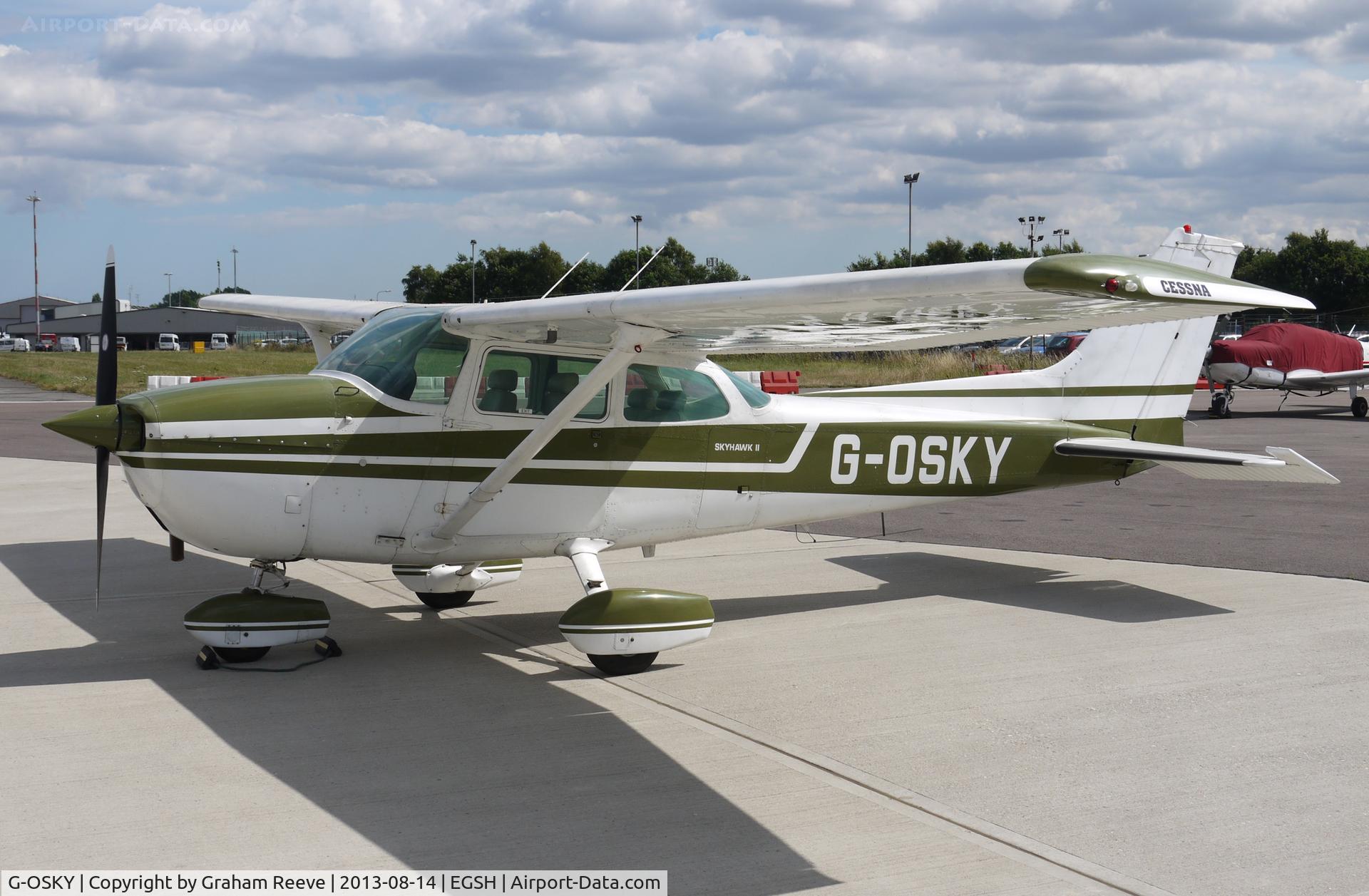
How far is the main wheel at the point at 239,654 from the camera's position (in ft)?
21.6

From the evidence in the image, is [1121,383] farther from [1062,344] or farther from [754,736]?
[1062,344]

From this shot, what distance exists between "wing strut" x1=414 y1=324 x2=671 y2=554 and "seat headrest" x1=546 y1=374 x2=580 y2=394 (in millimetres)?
274

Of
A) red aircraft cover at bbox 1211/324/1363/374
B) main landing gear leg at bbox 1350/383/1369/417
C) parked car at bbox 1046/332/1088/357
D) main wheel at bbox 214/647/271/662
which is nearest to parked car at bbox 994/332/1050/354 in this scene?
parked car at bbox 1046/332/1088/357

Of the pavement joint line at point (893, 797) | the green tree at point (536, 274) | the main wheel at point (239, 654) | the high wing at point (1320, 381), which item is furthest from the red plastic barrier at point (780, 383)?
the green tree at point (536, 274)

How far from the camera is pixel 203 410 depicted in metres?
6.23

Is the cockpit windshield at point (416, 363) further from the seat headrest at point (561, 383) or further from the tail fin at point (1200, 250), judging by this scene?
the tail fin at point (1200, 250)

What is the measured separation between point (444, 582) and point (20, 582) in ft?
12.1

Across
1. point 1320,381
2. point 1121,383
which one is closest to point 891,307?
point 1121,383

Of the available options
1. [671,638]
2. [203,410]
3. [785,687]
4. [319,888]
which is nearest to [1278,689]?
[785,687]

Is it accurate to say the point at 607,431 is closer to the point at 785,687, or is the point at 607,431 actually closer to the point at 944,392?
the point at 785,687

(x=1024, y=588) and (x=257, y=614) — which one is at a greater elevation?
(x=257, y=614)

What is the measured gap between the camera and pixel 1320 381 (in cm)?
2692

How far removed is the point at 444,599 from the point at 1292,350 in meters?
25.1

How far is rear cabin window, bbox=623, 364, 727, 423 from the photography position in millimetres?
7238
